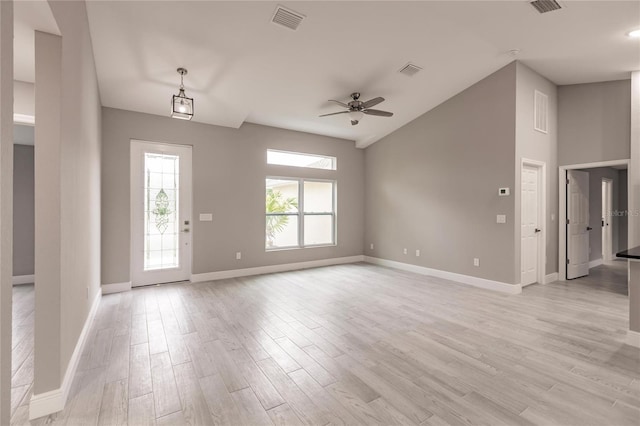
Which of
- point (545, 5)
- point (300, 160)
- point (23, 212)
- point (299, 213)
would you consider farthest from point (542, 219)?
point (23, 212)

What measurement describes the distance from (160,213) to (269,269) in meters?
2.36

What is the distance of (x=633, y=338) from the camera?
2.87 metres

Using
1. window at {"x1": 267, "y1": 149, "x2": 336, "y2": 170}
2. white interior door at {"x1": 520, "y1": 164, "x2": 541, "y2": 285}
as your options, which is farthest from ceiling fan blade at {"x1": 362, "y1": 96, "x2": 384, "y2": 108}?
white interior door at {"x1": 520, "y1": 164, "x2": 541, "y2": 285}

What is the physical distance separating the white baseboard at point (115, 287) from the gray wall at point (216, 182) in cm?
6

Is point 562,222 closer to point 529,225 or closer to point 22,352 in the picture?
point 529,225

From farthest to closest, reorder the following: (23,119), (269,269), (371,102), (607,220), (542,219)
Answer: (607,220), (269,269), (542,219), (371,102), (23,119)

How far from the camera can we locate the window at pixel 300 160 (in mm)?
6396

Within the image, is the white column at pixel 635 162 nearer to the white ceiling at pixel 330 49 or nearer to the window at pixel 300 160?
the white ceiling at pixel 330 49

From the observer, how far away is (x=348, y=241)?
24.5 ft

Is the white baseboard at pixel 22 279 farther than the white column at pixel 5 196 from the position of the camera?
Yes

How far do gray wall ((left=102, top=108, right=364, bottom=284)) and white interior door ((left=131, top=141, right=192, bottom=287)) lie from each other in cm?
13

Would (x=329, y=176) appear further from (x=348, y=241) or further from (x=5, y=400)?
(x=5, y=400)

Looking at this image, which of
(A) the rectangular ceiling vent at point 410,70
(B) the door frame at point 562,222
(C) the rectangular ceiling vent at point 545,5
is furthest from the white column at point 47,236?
(B) the door frame at point 562,222

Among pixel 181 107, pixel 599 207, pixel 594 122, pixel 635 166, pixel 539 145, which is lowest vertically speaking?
pixel 599 207
